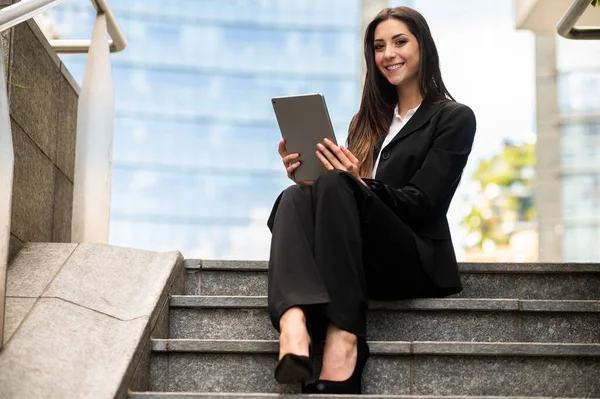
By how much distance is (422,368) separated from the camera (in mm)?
2527

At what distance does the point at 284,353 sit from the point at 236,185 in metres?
10.1

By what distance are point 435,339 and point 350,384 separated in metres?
0.53

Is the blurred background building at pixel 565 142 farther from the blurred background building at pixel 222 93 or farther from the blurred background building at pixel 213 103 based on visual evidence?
the blurred background building at pixel 213 103

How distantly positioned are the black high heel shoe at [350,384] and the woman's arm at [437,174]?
493 mm

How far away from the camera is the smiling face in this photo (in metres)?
3.19

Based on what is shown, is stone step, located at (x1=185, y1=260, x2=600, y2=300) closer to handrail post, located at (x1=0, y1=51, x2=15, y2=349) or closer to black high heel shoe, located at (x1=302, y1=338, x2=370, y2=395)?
black high heel shoe, located at (x1=302, y1=338, x2=370, y2=395)

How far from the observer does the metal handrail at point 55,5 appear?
2.36 metres

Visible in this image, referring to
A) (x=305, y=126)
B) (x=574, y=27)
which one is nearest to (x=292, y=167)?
(x=305, y=126)

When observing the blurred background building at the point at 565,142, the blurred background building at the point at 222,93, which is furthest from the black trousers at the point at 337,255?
the blurred background building at the point at 222,93

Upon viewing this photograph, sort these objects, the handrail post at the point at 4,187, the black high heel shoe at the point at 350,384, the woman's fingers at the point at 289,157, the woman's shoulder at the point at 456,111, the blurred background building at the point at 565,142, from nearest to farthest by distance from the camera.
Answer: the handrail post at the point at 4,187, the black high heel shoe at the point at 350,384, the woman's fingers at the point at 289,157, the woman's shoulder at the point at 456,111, the blurred background building at the point at 565,142

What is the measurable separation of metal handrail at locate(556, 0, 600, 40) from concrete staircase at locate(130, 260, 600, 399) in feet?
3.30

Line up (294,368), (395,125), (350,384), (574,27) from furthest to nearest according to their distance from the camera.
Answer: (574,27)
(395,125)
(350,384)
(294,368)

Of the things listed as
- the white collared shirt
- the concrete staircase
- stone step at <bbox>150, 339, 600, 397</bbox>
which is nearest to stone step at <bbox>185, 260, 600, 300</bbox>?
the concrete staircase

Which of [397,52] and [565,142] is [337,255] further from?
[565,142]
